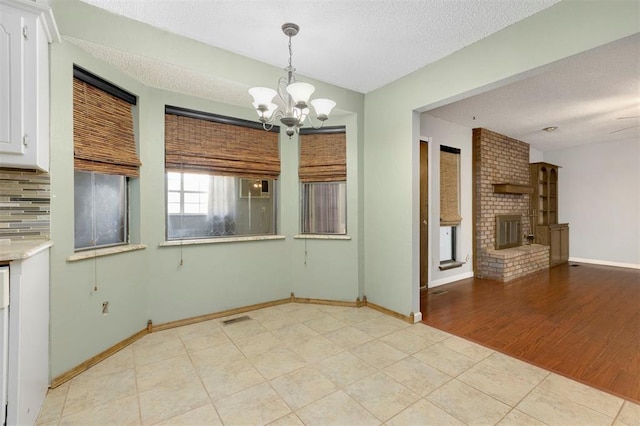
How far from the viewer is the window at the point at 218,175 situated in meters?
3.08

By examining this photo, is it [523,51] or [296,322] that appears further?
[296,322]

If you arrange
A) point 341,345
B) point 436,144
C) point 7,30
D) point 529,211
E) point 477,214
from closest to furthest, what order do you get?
point 7,30, point 341,345, point 436,144, point 477,214, point 529,211

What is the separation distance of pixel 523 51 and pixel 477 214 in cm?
347

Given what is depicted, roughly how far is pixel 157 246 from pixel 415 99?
3.18m

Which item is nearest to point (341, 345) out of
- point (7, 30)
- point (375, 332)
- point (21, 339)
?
point (375, 332)

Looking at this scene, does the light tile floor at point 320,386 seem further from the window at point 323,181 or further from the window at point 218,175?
the window at point 323,181

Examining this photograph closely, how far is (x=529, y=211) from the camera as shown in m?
6.24

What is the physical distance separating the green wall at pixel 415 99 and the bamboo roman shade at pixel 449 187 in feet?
5.87

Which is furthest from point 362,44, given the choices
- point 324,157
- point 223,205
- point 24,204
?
point 24,204

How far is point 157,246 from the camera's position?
9.53ft

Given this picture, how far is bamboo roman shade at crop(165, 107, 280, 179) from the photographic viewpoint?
3.03 m

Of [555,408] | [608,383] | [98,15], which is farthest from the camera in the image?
[98,15]

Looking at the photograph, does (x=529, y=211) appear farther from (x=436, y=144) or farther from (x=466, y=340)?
(x=466, y=340)

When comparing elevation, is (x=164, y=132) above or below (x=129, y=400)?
above
